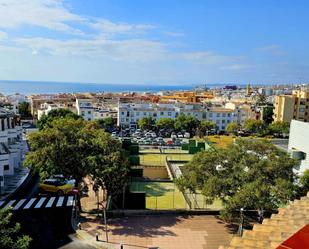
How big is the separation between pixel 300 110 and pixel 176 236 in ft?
218

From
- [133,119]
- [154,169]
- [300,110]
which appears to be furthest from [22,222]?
[300,110]

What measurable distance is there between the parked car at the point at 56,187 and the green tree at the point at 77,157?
17.0 ft

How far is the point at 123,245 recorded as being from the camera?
1848cm

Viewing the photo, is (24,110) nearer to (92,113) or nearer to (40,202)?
(92,113)

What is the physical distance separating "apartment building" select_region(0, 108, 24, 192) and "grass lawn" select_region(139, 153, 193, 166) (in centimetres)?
1538

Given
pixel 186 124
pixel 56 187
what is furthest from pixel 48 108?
pixel 56 187

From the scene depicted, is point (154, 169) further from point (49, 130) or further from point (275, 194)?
point (275, 194)

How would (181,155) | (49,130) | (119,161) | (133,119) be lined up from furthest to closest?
(133,119) < (181,155) < (49,130) < (119,161)

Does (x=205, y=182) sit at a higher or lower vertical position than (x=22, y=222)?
higher

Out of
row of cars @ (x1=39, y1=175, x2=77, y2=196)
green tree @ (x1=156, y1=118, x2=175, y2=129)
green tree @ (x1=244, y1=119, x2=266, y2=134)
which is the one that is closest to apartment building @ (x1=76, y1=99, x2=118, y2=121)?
green tree @ (x1=156, y1=118, x2=175, y2=129)

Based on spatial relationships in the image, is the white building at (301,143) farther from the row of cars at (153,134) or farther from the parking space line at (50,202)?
the row of cars at (153,134)

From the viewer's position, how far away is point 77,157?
2264 cm

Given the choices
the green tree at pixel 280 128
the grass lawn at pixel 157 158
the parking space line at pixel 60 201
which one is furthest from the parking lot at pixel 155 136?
the parking space line at pixel 60 201

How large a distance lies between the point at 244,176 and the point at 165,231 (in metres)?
5.96
